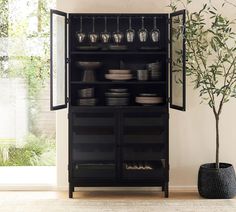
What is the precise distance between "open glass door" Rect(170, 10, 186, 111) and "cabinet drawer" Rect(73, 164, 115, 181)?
86cm

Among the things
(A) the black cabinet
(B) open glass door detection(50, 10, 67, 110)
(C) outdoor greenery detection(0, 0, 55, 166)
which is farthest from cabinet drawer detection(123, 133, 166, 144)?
(C) outdoor greenery detection(0, 0, 55, 166)

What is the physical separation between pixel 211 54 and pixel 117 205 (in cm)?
172

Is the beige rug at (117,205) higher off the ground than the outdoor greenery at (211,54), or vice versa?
the outdoor greenery at (211,54)

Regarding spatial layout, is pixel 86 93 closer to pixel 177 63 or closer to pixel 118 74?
pixel 118 74

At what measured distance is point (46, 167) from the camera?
5781mm

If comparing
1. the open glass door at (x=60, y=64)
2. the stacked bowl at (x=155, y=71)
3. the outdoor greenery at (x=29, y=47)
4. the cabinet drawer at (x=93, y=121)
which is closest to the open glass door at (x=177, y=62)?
the stacked bowl at (x=155, y=71)

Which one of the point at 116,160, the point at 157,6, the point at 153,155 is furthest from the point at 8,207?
the point at 157,6

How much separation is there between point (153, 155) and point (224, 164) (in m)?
0.73

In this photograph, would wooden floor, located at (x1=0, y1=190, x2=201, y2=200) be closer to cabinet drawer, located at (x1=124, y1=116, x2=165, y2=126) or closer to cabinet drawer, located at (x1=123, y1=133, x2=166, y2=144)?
cabinet drawer, located at (x1=123, y1=133, x2=166, y2=144)

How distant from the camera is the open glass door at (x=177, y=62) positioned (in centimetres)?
495

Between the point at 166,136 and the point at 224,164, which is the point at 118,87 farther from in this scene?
the point at 224,164

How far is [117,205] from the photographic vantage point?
4.91 m

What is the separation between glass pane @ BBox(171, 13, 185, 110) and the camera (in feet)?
16.3

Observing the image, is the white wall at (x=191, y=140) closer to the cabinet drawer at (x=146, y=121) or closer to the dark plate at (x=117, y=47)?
the cabinet drawer at (x=146, y=121)
